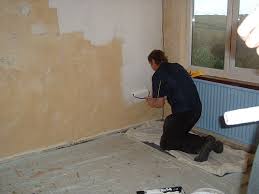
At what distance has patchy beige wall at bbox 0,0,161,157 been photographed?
2639 millimetres

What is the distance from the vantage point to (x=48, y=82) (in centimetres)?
288

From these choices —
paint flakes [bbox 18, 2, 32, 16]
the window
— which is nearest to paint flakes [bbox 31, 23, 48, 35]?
paint flakes [bbox 18, 2, 32, 16]

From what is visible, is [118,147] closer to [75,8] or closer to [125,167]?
[125,167]

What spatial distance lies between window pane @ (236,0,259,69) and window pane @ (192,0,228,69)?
0.63 ft

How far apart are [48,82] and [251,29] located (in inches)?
102

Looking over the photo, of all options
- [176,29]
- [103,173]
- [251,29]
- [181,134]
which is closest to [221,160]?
[181,134]

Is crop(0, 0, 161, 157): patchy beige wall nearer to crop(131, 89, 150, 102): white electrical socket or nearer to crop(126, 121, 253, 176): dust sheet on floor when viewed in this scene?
crop(131, 89, 150, 102): white electrical socket

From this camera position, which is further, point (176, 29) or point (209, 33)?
point (176, 29)

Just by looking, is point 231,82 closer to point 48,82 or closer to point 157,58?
point 157,58

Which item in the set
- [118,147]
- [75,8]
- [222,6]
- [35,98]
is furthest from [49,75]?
[222,6]

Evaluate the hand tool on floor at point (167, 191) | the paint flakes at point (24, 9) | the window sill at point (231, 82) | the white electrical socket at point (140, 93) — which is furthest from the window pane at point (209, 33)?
the paint flakes at point (24, 9)

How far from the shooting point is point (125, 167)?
8.60 ft

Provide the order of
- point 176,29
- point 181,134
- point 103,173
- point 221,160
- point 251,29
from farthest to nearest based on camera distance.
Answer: point 176,29 < point 181,134 < point 221,160 < point 103,173 < point 251,29

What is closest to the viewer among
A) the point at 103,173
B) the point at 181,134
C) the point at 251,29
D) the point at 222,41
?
the point at 251,29
